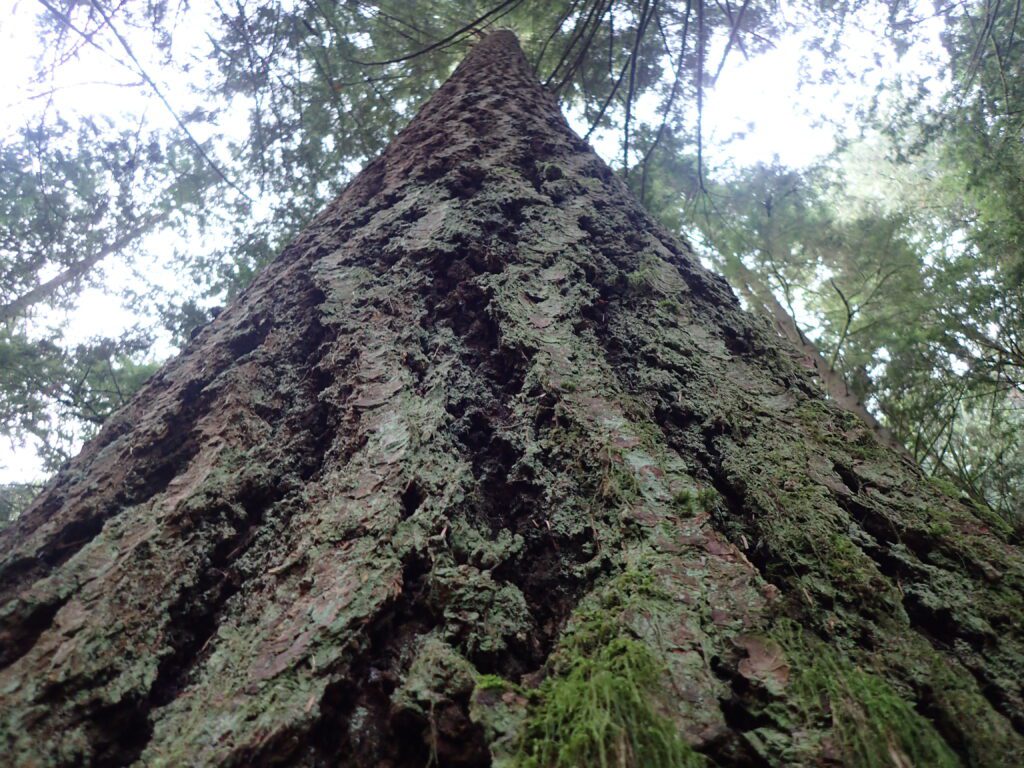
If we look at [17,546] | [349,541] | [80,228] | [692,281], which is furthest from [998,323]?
[80,228]

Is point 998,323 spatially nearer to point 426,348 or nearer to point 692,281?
point 692,281

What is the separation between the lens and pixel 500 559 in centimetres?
104

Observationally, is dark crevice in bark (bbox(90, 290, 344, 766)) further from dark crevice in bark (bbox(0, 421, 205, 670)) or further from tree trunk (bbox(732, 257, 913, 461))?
tree trunk (bbox(732, 257, 913, 461))

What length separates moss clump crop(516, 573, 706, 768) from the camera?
27.5 inches

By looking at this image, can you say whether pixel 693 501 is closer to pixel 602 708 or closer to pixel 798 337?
pixel 602 708

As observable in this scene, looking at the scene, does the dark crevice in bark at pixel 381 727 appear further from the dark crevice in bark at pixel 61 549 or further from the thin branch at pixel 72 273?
the thin branch at pixel 72 273

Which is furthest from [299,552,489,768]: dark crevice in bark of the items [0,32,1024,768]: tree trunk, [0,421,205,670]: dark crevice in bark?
[0,421,205,670]: dark crevice in bark

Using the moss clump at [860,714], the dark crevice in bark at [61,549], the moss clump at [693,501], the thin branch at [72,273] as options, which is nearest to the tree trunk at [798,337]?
the moss clump at [693,501]

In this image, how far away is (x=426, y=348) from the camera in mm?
1511

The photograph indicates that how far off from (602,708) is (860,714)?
12.8 inches

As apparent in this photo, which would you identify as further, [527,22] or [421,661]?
[527,22]

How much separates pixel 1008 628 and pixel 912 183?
1211cm

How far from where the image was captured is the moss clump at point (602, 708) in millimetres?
699

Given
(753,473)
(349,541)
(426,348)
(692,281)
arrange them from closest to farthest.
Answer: (349,541) < (753,473) < (426,348) < (692,281)
